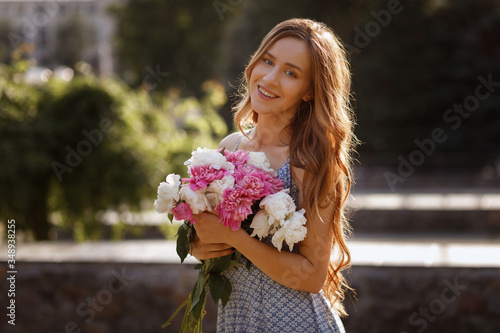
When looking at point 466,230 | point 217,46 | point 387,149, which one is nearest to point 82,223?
point 466,230

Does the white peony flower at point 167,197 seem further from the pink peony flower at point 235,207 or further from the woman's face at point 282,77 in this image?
the woman's face at point 282,77

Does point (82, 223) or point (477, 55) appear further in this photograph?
point (477, 55)

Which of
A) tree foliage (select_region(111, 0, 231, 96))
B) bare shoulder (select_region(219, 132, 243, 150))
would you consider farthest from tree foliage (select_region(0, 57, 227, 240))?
tree foliage (select_region(111, 0, 231, 96))

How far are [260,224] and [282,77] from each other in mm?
556

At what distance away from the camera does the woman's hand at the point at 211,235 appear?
210cm

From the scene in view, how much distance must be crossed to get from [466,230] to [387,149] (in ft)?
41.5

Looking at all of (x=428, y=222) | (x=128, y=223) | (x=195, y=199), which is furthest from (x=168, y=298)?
(x=428, y=222)

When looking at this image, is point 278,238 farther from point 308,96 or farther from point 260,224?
point 308,96

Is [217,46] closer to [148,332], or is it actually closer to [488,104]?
[488,104]

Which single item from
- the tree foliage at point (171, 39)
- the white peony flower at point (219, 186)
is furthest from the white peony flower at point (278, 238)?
the tree foliage at point (171, 39)

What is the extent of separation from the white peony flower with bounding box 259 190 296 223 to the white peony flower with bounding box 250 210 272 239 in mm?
31

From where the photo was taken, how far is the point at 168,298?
467 centimetres

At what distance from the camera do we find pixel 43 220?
6340 mm

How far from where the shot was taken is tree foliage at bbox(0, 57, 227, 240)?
19.0ft
